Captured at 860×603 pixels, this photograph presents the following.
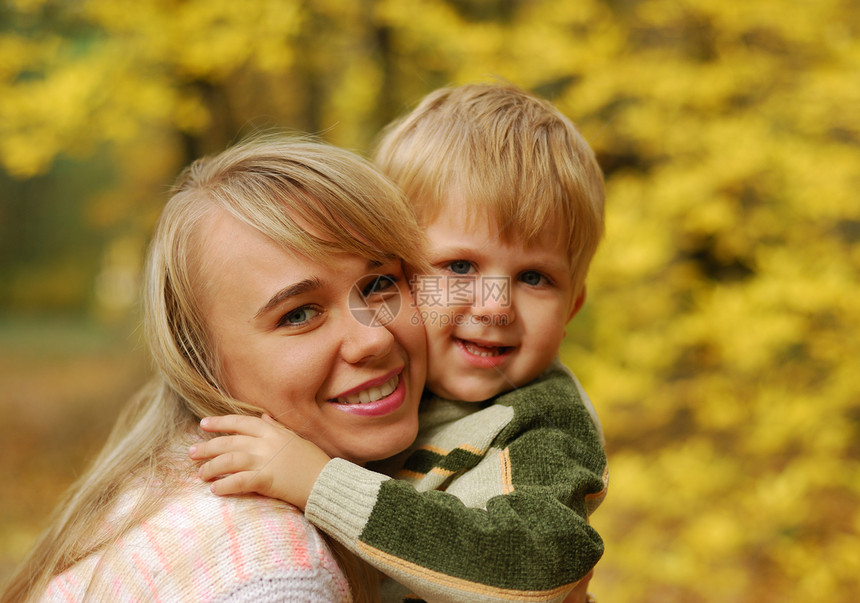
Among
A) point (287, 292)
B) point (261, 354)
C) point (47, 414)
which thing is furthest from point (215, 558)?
point (47, 414)

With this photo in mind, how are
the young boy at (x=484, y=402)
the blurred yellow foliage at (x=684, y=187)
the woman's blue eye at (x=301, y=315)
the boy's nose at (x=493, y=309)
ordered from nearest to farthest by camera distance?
the young boy at (x=484, y=402), the woman's blue eye at (x=301, y=315), the boy's nose at (x=493, y=309), the blurred yellow foliage at (x=684, y=187)

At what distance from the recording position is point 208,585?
1.08 m

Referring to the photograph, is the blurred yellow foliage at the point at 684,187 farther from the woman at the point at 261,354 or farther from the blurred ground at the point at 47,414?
the woman at the point at 261,354

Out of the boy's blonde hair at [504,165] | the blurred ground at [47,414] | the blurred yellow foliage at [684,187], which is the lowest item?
the blurred ground at [47,414]

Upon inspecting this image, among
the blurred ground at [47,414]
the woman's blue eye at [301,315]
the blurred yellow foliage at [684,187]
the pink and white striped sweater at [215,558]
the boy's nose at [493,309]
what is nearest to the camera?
the pink and white striped sweater at [215,558]

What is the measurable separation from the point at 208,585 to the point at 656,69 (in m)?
3.60

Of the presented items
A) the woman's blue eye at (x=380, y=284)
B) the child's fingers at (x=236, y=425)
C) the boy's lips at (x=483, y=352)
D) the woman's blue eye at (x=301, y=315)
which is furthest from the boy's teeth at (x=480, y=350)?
the child's fingers at (x=236, y=425)

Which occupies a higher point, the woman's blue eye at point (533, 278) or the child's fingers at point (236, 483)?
the woman's blue eye at point (533, 278)

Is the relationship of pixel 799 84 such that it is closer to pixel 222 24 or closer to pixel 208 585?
pixel 222 24

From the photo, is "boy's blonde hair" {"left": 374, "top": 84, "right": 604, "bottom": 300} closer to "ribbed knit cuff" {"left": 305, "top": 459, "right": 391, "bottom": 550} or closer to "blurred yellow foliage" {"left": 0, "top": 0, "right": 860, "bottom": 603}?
"ribbed knit cuff" {"left": 305, "top": 459, "right": 391, "bottom": 550}

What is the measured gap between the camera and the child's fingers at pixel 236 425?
4.22 feet

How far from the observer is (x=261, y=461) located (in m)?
1.23

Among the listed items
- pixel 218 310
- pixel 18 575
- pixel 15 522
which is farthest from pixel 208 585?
pixel 15 522

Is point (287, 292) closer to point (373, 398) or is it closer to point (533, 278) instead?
point (373, 398)
